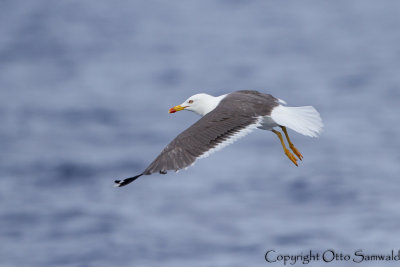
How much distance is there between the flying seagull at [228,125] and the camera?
1063 cm

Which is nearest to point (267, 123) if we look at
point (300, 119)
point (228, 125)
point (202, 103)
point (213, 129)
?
point (300, 119)

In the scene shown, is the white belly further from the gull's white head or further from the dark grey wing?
the gull's white head

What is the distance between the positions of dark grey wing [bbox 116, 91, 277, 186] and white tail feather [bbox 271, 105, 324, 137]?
15cm

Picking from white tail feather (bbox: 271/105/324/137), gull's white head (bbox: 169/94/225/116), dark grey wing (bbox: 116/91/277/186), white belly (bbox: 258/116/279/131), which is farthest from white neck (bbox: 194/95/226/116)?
white tail feather (bbox: 271/105/324/137)

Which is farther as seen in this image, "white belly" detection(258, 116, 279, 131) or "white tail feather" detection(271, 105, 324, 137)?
"white belly" detection(258, 116, 279, 131)

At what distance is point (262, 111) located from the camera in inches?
456

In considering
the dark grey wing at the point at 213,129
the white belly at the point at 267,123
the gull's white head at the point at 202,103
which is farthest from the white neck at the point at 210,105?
the white belly at the point at 267,123

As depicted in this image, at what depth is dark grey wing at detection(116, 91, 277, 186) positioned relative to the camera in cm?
1058

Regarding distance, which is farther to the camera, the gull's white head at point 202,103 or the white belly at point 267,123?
the gull's white head at point 202,103

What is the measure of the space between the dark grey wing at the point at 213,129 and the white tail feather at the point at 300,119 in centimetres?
15

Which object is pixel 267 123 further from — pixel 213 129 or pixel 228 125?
pixel 213 129

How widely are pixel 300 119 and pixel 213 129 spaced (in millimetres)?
1145

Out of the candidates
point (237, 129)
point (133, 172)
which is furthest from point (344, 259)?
point (237, 129)

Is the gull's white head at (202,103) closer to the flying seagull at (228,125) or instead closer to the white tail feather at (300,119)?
the flying seagull at (228,125)
